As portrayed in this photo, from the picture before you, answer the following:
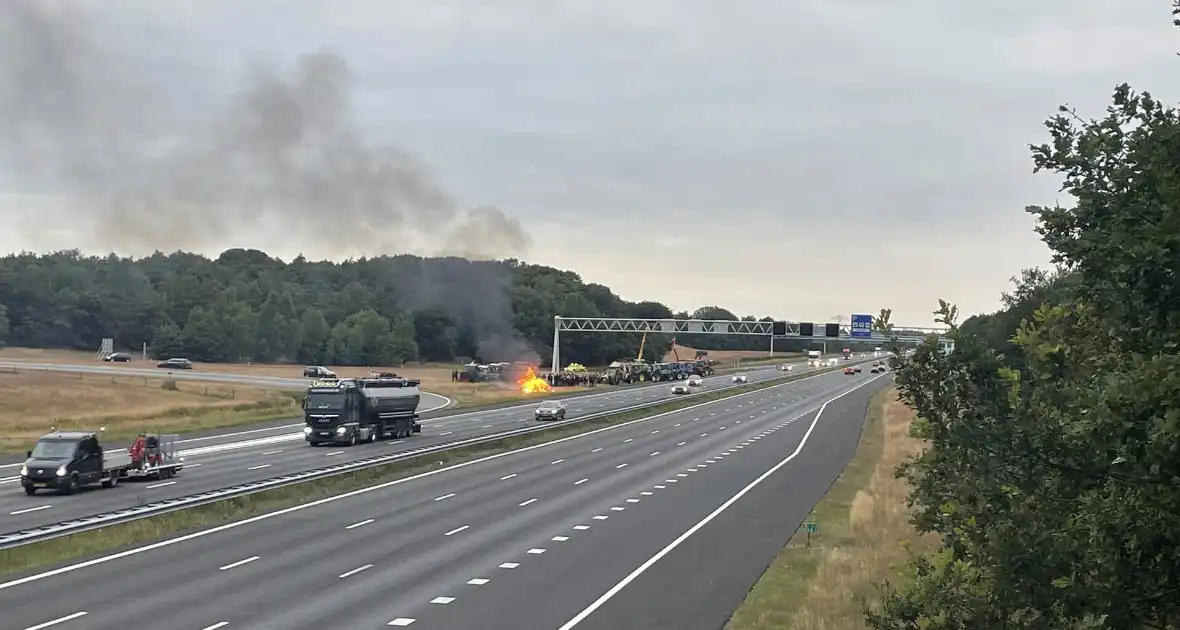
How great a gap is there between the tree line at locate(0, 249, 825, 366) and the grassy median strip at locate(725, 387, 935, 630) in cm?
7833

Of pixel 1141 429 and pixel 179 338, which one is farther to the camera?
pixel 179 338

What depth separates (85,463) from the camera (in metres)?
38.0

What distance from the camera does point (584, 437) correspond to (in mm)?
68312

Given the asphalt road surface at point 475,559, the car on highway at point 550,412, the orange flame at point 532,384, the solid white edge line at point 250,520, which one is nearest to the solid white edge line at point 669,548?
the asphalt road surface at point 475,559

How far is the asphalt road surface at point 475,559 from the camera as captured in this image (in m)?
20.7

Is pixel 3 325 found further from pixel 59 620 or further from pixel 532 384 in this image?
pixel 59 620

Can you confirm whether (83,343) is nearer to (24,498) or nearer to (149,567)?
(24,498)

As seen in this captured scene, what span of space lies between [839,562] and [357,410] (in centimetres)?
3686

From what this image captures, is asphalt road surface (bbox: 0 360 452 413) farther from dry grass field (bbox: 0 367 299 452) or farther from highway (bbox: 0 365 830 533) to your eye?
highway (bbox: 0 365 830 533)

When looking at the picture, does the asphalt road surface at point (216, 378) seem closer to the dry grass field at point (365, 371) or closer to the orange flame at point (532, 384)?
the dry grass field at point (365, 371)

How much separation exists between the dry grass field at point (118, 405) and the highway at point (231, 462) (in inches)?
245

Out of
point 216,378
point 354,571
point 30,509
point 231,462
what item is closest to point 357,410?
point 231,462

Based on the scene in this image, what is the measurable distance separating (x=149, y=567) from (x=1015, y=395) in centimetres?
2132

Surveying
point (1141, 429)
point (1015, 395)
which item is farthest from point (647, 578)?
point (1141, 429)
